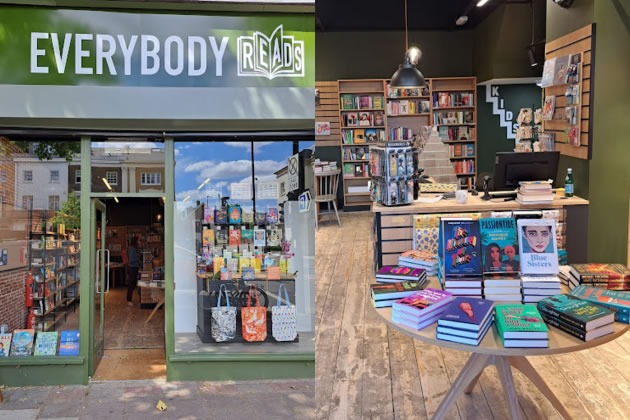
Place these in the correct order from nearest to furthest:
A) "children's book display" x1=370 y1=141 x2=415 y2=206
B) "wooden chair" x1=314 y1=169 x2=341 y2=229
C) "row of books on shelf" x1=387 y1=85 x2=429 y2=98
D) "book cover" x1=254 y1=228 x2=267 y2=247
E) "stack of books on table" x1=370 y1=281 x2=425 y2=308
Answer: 1. "stack of books on table" x1=370 y1=281 x2=425 y2=308
2. "children's book display" x1=370 y1=141 x2=415 y2=206
3. "book cover" x1=254 y1=228 x2=267 y2=247
4. "wooden chair" x1=314 y1=169 x2=341 y2=229
5. "row of books on shelf" x1=387 y1=85 x2=429 y2=98

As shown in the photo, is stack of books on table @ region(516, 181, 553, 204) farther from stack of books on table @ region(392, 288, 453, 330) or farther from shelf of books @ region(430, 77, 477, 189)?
shelf of books @ region(430, 77, 477, 189)

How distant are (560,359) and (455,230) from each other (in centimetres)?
173

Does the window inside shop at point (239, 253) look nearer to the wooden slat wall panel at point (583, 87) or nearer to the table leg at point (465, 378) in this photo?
the wooden slat wall panel at point (583, 87)

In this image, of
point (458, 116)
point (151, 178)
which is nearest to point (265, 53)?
point (151, 178)

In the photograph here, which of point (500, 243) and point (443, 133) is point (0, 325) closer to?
point (500, 243)

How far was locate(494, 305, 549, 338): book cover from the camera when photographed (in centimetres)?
246

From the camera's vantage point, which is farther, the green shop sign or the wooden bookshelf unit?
the wooden bookshelf unit

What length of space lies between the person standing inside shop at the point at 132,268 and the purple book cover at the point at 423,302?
16.8ft

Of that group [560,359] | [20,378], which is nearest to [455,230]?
[560,359]

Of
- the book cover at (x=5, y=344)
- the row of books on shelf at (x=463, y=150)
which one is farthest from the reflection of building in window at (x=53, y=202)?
the row of books on shelf at (x=463, y=150)

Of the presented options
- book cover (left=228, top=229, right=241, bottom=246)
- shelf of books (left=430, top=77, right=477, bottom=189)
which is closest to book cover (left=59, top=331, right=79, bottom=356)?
book cover (left=228, top=229, right=241, bottom=246)

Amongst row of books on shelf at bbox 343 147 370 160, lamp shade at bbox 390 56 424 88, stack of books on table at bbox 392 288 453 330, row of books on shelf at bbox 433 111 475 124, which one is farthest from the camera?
row of books on shelf at bbox 433 111 475 124

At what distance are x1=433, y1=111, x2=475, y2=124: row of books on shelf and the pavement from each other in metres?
7.62

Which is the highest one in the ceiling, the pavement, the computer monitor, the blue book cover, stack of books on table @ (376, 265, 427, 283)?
the ceiling
